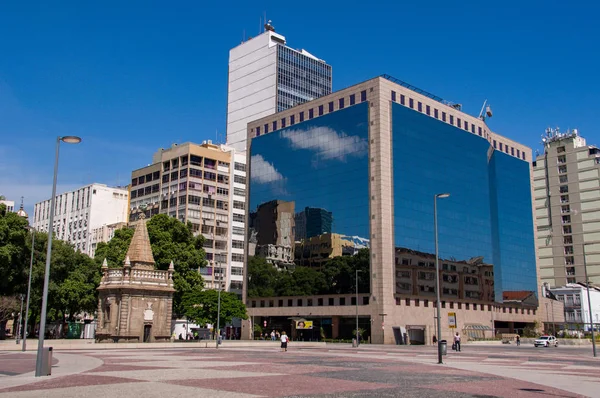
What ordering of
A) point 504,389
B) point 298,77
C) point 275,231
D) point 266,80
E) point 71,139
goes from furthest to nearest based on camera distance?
point 298,77, point 266,80, point 275,231, point 71,139, point 504,389

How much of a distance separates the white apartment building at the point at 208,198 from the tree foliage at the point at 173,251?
37134mm

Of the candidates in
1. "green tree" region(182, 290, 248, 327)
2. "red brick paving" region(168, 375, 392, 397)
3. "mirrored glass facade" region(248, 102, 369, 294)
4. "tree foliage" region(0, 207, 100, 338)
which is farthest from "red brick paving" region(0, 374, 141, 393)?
"mirrored glass facade" region(248, 102, 369, 294)

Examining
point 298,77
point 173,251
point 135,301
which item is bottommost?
point 135,301

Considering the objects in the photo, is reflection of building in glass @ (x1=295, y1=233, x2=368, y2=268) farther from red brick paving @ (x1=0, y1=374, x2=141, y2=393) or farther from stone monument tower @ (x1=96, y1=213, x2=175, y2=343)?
red brick paving @ (x1=0, y1=374, x2=141, y2=393)

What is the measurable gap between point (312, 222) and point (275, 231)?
9.00m

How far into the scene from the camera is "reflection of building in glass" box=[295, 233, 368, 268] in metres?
93.8

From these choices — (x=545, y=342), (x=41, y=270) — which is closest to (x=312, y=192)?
(x=545, y=342)

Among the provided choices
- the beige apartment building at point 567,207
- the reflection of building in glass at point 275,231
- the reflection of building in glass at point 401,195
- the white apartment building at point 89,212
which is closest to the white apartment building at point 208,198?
the reflection of building in glass at point 401,195

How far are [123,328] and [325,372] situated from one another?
38.9 m

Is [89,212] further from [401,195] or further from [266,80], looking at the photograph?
[401,195]

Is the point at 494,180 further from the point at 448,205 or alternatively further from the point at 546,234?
the point at 546,234

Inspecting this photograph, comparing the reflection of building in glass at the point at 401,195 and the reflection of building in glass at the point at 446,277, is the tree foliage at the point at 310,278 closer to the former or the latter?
the reflection of building in glass at the point at 401,195

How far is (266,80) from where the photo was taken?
562 ft

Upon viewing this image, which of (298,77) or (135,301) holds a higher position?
(298,77)
